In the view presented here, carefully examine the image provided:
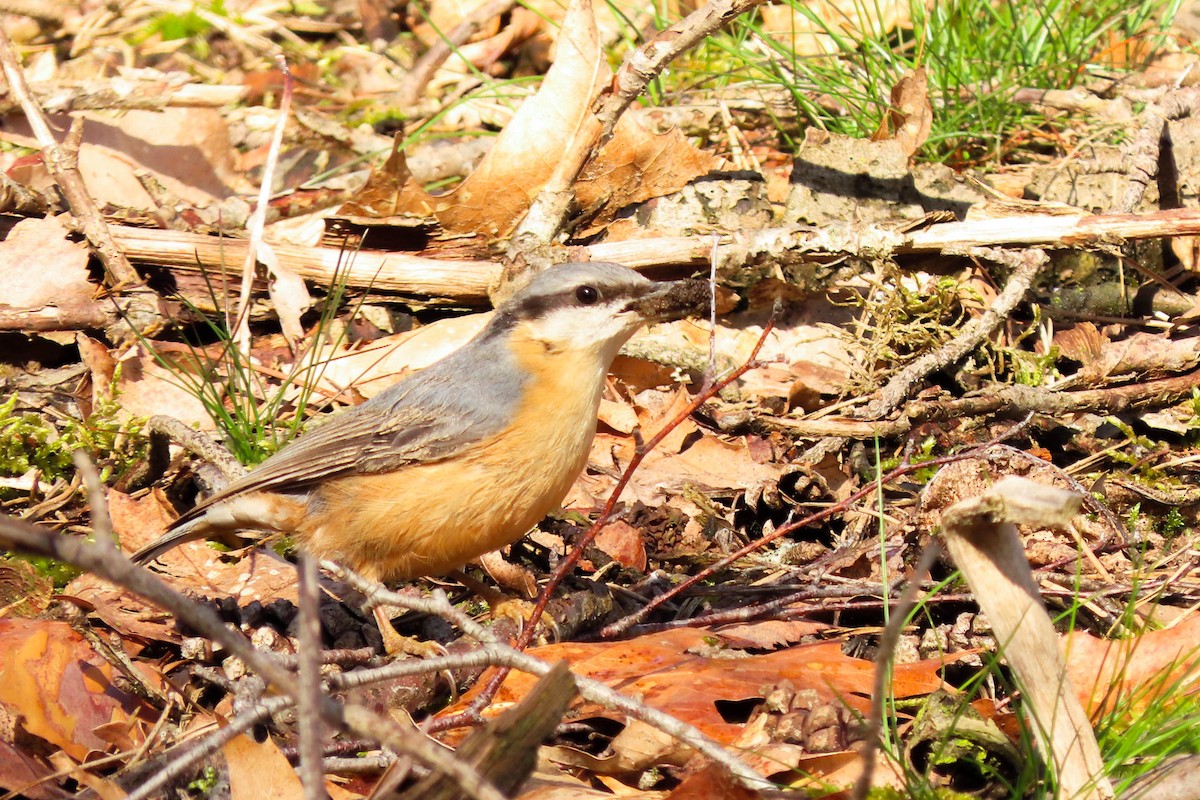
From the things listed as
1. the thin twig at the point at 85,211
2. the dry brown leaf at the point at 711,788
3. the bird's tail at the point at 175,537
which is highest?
the thin twig at the point at 85,211

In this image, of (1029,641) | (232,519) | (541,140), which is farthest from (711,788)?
(541,140)

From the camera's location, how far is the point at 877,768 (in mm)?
3176

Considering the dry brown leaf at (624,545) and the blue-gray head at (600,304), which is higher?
the blue-gray head at (600,304)

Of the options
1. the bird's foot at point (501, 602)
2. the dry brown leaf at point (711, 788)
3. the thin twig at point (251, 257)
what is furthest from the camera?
the thin twig at point (251, 257)

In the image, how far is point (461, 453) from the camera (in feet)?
14.8

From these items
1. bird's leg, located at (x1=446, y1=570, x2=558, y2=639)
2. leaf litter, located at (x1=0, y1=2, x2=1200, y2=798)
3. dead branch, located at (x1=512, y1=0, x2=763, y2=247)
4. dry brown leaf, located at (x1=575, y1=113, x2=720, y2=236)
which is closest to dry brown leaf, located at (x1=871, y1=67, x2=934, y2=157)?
leaf litter, located at (x1=0, y1=2, x2=1200, y2=798)

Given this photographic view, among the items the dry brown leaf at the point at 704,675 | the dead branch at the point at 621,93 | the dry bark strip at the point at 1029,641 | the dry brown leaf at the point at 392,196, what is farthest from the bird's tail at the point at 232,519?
the dry bark strip at the point at 1029,641

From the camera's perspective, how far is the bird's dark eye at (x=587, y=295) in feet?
15.4

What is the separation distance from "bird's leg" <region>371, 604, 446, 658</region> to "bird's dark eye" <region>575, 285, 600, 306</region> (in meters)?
1.42

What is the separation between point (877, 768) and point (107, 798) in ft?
6.64

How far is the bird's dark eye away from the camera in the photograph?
4699mm

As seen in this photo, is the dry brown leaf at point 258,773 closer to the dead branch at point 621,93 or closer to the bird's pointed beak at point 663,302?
the bird's pointed beak at point 663,302

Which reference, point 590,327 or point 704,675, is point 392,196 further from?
point 704,675

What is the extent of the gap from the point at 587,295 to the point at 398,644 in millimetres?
1522
